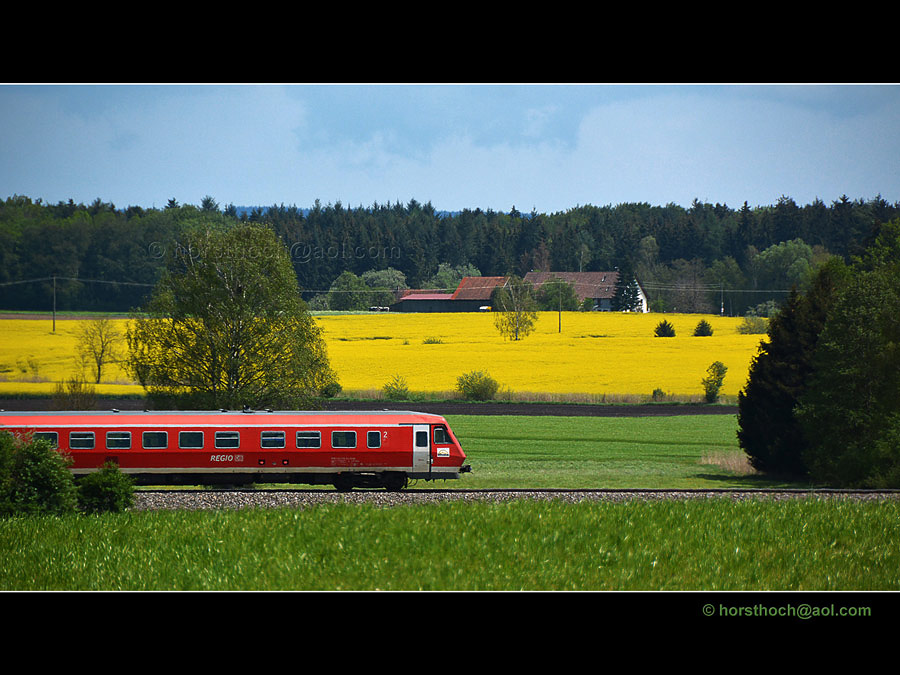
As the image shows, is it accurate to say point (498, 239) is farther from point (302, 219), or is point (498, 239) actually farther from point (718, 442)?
point (718, 442)

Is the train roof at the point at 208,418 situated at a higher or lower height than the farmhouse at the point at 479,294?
lower

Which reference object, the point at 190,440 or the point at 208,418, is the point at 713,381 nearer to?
the point at 208,418

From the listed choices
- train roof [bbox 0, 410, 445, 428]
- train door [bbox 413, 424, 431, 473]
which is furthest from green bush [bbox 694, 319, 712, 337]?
train roof [bbox 0, 410, 445, 428]

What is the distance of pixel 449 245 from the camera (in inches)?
2083

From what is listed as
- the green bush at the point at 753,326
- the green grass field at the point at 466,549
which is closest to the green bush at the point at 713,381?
the green bush at the point at 753,326

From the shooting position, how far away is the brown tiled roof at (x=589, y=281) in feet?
184

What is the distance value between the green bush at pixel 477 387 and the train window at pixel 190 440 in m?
17.0

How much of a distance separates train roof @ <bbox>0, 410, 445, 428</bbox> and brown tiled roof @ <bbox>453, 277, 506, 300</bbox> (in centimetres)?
3480

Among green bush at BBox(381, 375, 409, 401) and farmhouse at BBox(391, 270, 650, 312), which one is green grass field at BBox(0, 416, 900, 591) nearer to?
green bush at BBox(381, 375, 409, 401)

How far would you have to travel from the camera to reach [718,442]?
30.5 metres

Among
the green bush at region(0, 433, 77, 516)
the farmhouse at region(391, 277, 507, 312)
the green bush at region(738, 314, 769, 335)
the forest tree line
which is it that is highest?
the forest tree line

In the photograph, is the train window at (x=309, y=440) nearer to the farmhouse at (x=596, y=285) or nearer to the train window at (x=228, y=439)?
the train window at (x=228, y=439)

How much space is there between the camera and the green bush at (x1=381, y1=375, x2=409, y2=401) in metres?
35.2

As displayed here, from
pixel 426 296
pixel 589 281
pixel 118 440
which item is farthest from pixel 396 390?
pixel 589 281
